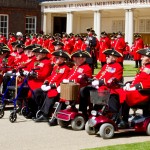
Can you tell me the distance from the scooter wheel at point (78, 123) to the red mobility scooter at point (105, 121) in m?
0.47

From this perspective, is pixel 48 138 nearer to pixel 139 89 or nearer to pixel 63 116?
pixel 63 116

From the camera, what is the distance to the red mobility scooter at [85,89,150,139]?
29.2 feet

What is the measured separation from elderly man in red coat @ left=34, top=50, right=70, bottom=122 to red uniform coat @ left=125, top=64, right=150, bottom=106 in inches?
69.9

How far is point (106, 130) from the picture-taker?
8.93 meters

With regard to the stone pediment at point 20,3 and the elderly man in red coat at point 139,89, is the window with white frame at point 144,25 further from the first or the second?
the elderly man in red coat at point 139,89

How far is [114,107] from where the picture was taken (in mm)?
9203

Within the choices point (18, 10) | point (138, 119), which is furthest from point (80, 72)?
point (18, 10)

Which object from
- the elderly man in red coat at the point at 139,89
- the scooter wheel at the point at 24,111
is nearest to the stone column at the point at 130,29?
the scooter wheel at the point at 24,111

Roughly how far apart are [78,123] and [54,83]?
44.9 inches

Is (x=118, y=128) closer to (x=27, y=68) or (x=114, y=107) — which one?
(x=114, y=107)

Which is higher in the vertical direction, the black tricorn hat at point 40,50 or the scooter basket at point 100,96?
the black tricorn hat at point 40,50

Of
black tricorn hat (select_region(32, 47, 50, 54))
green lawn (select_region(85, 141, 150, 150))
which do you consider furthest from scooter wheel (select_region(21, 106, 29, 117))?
green lawn (select_region(85, 141, 150, 150))

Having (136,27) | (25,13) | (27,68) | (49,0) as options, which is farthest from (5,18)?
(27,68)

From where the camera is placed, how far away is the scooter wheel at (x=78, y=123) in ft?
31.7
